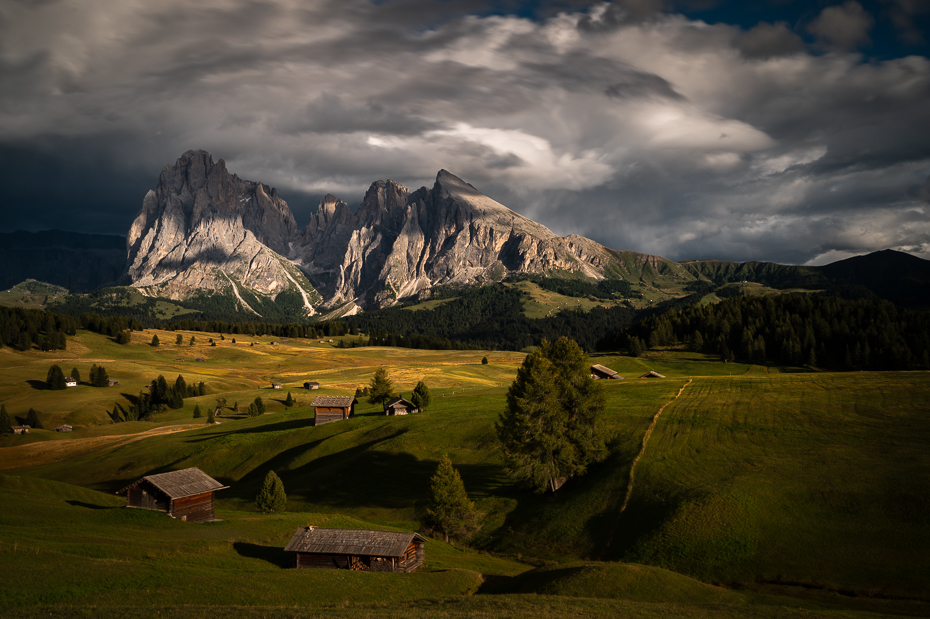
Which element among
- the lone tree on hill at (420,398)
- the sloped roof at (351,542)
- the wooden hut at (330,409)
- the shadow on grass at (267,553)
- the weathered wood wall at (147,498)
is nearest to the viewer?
the sloped roof at (351,542)

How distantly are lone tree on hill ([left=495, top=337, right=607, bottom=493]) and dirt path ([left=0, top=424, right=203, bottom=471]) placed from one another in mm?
71854

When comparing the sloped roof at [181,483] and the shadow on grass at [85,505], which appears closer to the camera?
the sloped roof at [181,483]

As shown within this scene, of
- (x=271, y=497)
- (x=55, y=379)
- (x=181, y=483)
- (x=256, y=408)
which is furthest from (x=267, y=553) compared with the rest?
(x=55, y=379)

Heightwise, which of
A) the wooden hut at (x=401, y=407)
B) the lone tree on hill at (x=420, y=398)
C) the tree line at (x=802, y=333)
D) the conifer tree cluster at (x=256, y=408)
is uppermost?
the tree line at (x=802, y=333)

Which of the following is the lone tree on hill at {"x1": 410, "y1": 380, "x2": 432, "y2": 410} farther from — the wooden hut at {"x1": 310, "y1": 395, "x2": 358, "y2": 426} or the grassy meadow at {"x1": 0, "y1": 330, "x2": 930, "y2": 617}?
the wooden hut at {"x1": 310, "y1": 395, "x2": 358, "y2": 426}

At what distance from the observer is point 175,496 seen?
153ft

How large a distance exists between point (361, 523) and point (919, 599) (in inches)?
1514

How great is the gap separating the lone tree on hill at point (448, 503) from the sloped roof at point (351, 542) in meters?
7.21

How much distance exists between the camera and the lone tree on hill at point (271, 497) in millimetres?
53031

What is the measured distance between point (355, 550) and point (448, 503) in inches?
434

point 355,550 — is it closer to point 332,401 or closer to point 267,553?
point 267,553

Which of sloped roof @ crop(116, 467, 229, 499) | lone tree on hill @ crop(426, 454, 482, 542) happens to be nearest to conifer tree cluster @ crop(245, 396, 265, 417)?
sloped roof @ crop(116, 467, 229, 499)

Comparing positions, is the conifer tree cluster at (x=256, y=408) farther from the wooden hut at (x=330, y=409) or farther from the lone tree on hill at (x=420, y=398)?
the lone tree on hill at (x=420, y=398)

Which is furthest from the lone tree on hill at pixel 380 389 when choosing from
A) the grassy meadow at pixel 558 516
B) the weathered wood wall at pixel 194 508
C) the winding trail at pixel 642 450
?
the winding trail at pixel 642 450
